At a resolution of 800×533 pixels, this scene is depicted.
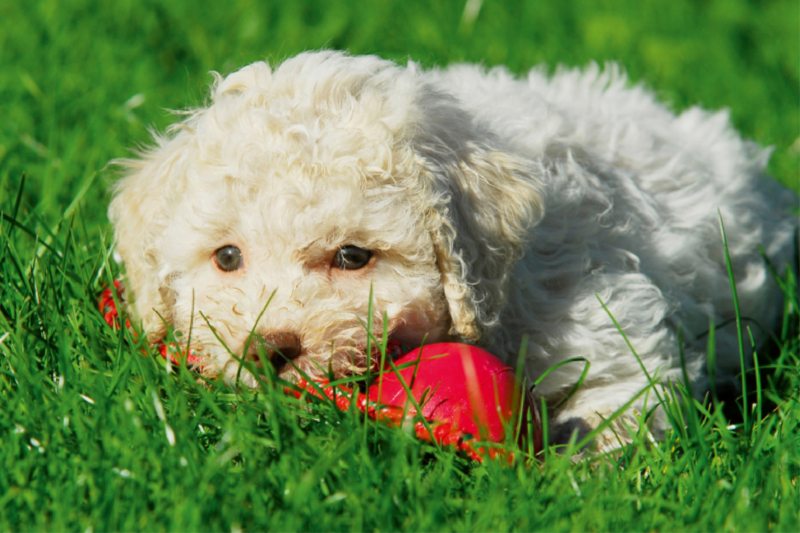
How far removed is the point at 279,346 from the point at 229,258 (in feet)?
1.79

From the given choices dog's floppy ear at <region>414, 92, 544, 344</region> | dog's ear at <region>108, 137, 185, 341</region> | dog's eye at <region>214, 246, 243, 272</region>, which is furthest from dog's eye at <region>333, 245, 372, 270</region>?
dog's ear at <region>108, 137, 185, 341</region>

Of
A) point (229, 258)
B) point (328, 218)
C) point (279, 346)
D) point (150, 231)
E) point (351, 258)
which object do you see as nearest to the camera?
point (279, 346)

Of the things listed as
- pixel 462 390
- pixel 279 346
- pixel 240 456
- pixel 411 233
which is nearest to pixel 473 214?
pixel 411 233

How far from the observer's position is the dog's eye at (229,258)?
3.20 metres

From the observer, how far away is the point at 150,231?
351 cm

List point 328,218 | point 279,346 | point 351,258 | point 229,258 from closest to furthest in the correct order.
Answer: point 279,346, point 328,218, point 351,258, point 229,258

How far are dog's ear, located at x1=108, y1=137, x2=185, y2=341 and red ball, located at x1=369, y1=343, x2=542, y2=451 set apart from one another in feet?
3.56

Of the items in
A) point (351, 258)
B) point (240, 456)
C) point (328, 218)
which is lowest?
point (240, 456)

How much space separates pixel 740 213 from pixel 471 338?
7.42ft

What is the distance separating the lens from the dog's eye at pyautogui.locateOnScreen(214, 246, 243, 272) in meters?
3.20

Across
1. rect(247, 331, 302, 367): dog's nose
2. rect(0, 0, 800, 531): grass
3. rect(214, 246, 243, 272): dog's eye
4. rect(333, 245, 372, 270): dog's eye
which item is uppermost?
rect(214, 246, 243, 272): dog's eye

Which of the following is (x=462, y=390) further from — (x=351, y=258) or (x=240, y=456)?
(x=240, y=456)

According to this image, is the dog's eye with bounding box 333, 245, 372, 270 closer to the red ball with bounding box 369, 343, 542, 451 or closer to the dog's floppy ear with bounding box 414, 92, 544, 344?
the dog's floppy ear with bounding box 414, 92, 544, 344

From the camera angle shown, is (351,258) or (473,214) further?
(473,214)
